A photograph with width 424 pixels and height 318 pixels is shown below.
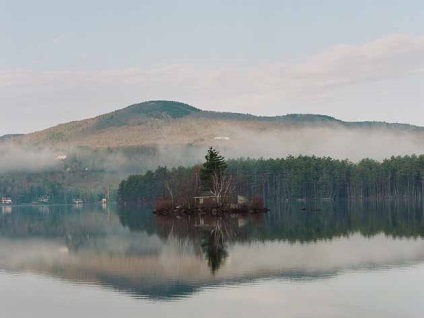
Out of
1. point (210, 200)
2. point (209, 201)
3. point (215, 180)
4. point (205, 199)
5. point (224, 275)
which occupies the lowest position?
point (224, 275)

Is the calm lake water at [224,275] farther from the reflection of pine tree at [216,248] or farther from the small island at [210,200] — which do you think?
the small island at [210,200]

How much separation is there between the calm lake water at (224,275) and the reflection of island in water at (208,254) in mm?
96

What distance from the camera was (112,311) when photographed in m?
38.5

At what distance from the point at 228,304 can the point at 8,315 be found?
501 inches

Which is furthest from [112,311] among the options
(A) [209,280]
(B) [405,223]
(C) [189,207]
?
(C) [189,207]

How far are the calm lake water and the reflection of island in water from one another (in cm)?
10

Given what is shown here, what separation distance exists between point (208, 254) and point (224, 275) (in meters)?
12.9

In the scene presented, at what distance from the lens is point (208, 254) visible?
2419 inches

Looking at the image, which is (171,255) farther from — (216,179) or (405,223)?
(216,179)

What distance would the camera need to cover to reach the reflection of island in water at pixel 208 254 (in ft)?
160

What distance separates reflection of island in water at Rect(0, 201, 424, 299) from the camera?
48.9 meters

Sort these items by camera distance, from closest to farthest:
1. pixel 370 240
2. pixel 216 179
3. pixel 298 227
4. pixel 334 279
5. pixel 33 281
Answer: pixel 334 279 → pixel 33 281 → pixel 370 240 → pixel 298 227 → pixel 216 179

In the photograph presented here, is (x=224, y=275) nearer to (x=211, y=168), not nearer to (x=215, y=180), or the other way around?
(x=215, y=180)

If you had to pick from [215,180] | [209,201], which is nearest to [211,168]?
[215,180]
